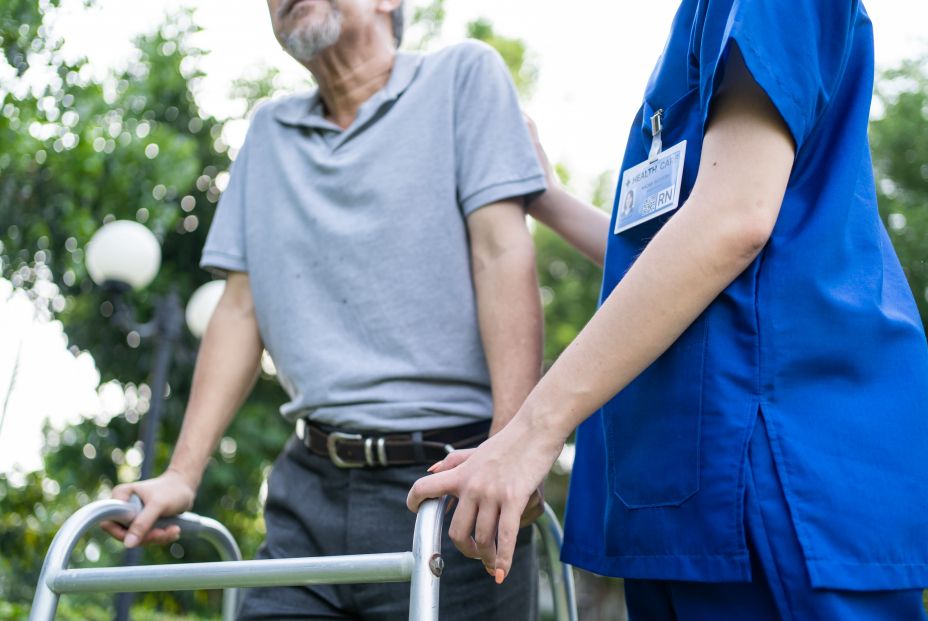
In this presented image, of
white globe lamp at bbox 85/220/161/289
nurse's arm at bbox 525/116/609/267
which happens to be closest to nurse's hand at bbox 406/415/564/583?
nurse's arm at bbox 525/116/609/267

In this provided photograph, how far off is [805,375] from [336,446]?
981 mm

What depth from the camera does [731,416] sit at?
4.05 ft

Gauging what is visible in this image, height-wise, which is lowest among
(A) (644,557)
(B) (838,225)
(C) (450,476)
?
(A) (644,557)

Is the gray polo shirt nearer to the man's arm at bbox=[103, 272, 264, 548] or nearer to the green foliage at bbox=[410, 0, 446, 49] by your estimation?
the man's arm at bbox=[103, 272, 264, 548]

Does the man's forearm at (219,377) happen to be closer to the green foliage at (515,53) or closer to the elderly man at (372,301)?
the elderly man at (372,301)

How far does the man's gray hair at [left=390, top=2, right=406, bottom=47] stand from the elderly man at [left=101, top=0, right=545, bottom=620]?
0.14m

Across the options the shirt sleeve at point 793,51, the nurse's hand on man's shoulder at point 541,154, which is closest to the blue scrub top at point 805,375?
the shirt sleeve at point 793,51

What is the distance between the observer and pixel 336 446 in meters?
1.93

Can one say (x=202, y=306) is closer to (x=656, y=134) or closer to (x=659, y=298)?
(x=656, y=134)

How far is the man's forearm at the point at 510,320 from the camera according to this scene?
5.98 ft

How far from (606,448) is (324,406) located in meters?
0.69

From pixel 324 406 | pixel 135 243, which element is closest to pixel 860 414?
pixel 324 406

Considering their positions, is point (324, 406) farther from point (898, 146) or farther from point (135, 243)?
point (898, 146)

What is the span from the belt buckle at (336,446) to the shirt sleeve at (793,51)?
3.08ft
